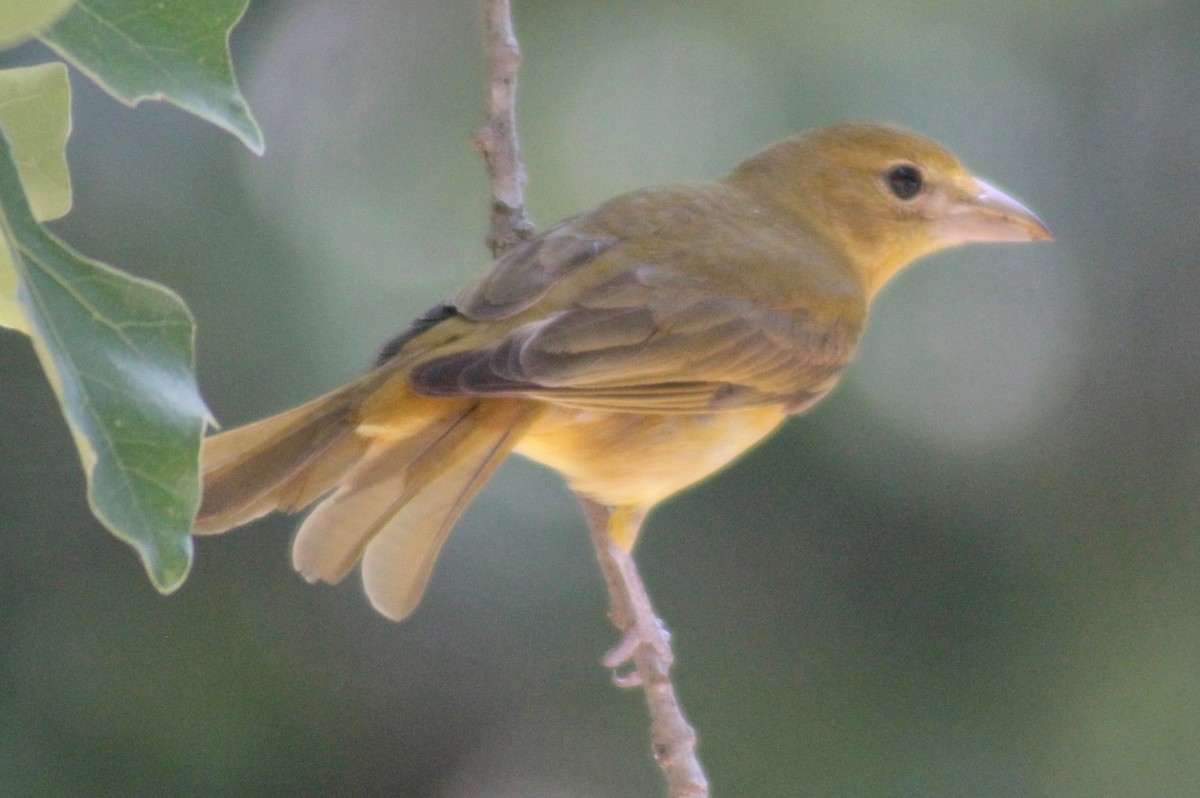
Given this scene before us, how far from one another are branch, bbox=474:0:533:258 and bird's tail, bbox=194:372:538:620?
72 cm

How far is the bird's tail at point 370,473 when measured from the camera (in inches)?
90.6

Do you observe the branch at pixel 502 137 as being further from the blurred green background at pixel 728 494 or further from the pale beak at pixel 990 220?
the blurred green background at pixel 728 494

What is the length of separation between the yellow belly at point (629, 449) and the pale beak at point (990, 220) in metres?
0.91

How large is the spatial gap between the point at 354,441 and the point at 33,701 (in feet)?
8.06

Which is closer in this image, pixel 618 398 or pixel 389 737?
pixel 618 398

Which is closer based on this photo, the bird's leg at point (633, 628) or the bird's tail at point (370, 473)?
the bird's tail at point (370, 473)

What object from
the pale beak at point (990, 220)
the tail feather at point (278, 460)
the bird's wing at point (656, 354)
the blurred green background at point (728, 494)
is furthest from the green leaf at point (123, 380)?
the blurred green background at point (728, 494)

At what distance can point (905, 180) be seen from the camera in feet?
12.3

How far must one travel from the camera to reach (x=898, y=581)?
503 centimetres

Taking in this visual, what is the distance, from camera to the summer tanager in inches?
96.3

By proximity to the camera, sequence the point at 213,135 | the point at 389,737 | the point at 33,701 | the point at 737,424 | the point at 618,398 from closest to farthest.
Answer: the point at 618,398, the point at 737,424, the point at 33,701, the point at 389,737, the point at 213,135

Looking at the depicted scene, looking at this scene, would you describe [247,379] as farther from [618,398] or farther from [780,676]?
[618,398]

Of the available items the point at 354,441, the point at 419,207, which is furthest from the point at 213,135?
the point at 354,441

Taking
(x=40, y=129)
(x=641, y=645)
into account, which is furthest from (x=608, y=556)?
(x=40, y=129)
